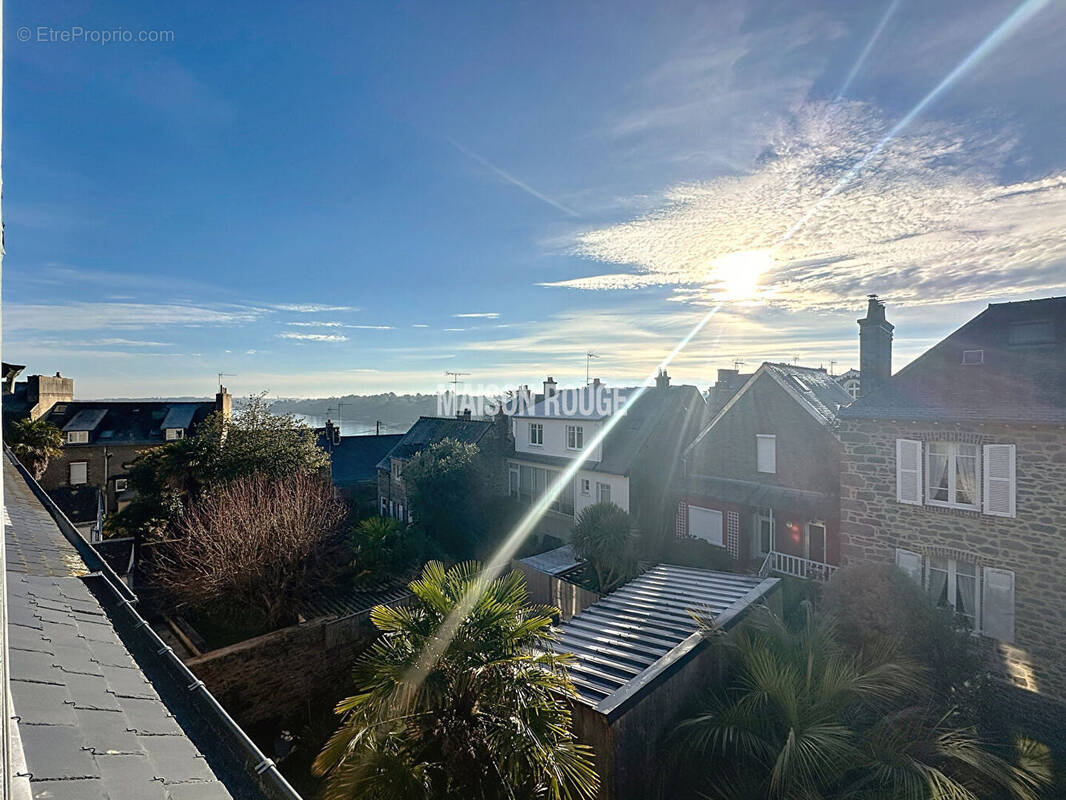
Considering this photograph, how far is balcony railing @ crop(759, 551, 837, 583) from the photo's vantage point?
50.8 ft

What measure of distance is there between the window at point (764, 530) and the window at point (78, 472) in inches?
1395

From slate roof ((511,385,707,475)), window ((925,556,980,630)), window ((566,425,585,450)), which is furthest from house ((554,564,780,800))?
window ((566,425,585,450))

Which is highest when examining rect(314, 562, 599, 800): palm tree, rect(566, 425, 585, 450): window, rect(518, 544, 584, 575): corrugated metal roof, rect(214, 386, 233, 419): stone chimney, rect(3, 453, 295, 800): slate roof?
rect(214, 386, 233, 419): stone chimney

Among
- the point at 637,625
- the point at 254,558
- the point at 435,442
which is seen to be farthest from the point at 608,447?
the point at 254,558

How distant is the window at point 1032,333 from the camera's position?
41.8 feet

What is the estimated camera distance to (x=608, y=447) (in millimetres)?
23453

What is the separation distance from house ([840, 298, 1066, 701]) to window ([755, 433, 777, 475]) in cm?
284

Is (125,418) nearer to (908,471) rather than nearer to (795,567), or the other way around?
(795,567)

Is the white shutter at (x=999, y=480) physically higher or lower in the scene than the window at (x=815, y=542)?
higher

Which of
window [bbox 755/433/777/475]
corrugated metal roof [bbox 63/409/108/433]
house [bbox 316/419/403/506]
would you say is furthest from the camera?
house [bbox 316/419/403/506]

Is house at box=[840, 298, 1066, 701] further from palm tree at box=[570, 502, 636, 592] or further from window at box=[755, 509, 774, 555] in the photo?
palm tree at box=[570, 502, 636, 592]

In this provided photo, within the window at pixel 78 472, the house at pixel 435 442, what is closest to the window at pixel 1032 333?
the house at pixel 435 442

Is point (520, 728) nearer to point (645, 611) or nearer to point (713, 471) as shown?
point (645, 611)

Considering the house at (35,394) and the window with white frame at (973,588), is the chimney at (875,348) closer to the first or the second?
the window with white frame at (973,588)
